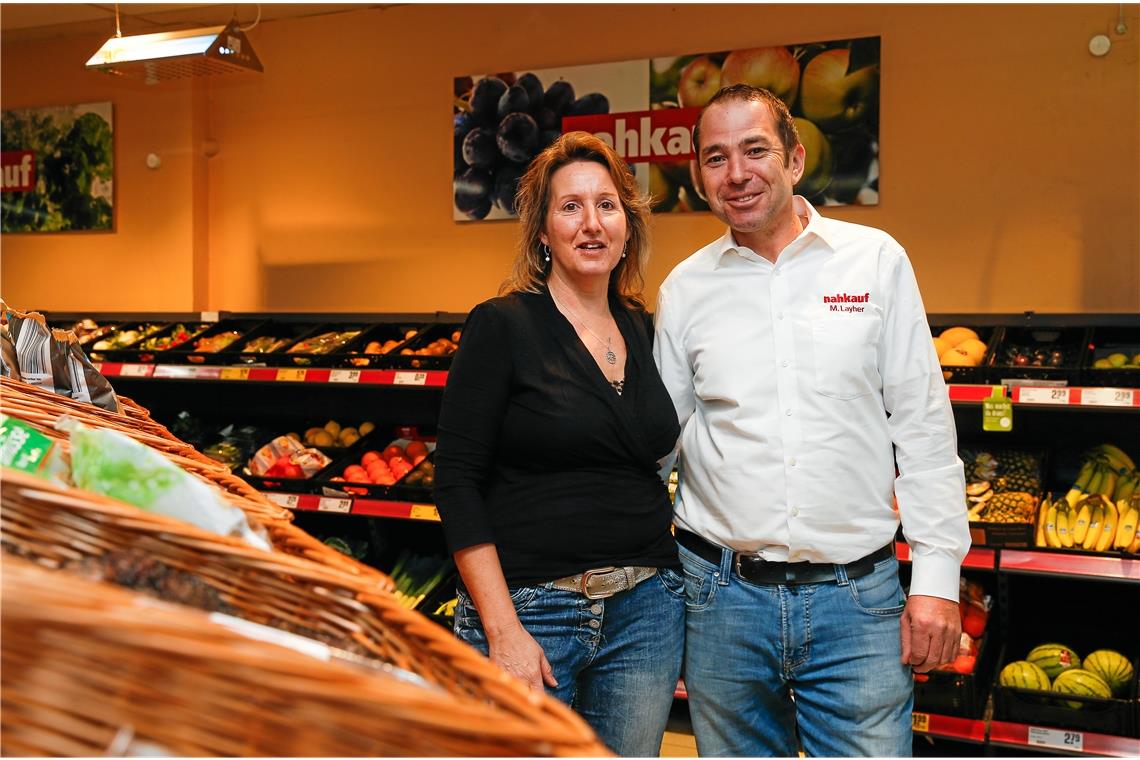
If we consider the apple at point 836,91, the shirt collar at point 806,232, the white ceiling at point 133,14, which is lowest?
the shirt collar at point 806,232

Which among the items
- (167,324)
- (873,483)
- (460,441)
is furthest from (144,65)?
(873,483)

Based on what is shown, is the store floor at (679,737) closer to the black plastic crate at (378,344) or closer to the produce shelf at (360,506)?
the produce shelf at (360,506)

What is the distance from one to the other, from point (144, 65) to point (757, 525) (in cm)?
323

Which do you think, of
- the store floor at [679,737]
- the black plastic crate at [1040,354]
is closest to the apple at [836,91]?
the black plastic crate at [1040,354]

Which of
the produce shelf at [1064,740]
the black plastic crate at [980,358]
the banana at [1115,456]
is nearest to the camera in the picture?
the produce shelf at [1064,740]

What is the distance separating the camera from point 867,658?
1813 mm

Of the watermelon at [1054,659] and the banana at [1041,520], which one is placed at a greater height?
the banana at [1041,520]

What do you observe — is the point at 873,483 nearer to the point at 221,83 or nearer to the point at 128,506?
the point at 128,506

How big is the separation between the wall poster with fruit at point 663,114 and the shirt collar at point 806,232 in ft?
6.80

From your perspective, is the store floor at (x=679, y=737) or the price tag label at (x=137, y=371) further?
the price tag label at (x=137, y=371)

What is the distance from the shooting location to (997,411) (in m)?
3.01

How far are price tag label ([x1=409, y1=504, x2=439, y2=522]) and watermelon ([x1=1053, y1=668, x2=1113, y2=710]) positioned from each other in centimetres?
220

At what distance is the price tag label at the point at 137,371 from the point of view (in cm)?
430

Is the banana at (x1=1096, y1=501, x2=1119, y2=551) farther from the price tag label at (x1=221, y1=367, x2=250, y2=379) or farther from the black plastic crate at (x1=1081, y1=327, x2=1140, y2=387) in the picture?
the price tag label at (x1=221, y1=367, x2=250, y2=379)
